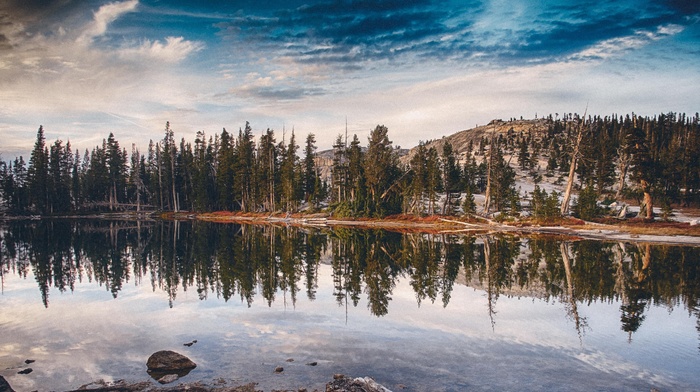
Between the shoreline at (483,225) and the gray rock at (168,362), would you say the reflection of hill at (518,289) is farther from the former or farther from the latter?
the shoreline at (483,225)

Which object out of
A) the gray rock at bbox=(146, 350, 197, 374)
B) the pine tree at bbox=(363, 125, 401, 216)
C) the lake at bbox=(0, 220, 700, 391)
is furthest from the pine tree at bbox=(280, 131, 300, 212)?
the gray rock at bbox=(146, 350, 197, 374)

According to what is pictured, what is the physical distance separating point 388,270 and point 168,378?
16438 mm

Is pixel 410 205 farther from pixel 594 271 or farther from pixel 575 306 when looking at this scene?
pixel 575 306

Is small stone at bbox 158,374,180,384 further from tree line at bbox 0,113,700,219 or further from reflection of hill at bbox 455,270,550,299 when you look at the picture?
tree line at bbox 0,113,700,219

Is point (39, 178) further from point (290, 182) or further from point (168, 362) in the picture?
point (168, 362)

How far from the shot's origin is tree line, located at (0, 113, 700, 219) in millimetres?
57562

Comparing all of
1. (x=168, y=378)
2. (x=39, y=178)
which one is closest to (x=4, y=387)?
(x=168, y=378)

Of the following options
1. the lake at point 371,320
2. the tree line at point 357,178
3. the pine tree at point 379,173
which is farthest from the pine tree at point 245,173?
the lake at point 371,320

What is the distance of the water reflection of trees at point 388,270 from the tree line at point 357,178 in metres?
22.0

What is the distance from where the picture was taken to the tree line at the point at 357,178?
189ft

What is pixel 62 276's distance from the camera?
2388cm

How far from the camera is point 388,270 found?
Answer: 24719 millimetres

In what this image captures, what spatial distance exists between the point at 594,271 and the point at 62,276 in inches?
1164

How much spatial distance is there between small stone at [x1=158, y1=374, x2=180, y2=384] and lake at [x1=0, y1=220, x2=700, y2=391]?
1.13ft
